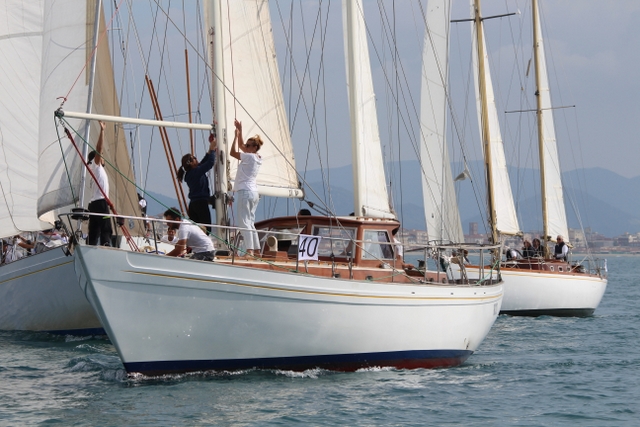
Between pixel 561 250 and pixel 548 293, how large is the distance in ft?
12.9

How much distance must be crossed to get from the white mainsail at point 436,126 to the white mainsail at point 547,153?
6.47 meters

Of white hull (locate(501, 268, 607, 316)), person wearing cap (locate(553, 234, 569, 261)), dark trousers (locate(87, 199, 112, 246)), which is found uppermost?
dark trousers (locate(87, 199, 112, 246))

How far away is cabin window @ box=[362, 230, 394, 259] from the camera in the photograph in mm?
16211

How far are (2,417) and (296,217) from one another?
6.15 meters

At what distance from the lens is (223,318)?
526 inches

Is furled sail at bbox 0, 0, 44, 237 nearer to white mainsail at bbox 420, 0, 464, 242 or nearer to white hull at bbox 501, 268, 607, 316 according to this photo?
white mainsail at bbox 420, 0, 464, 242

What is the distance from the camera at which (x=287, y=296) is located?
44.7 feet

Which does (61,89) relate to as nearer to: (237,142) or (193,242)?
(237,142)

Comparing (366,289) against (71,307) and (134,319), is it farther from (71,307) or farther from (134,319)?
(71,307)

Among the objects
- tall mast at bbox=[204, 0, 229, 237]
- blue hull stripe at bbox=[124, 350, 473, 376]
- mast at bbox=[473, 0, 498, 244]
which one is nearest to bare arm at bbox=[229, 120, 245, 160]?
tall mast at bbox=[204, 0, 229, 237]

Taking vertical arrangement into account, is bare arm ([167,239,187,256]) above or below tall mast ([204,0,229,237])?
below

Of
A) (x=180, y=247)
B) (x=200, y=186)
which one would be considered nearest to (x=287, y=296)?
(x=180, y=247)

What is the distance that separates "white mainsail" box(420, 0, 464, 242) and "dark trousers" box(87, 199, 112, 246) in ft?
57.0

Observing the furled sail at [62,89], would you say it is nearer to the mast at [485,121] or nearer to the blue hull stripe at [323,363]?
the blue hull stripe at [323,363]
